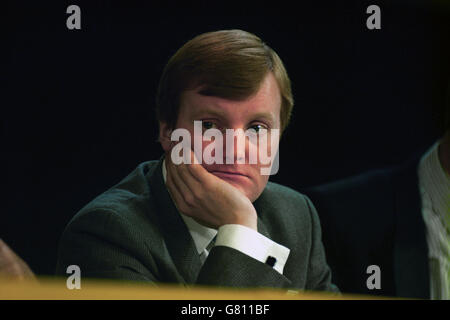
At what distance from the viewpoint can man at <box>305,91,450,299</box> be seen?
2.07 m

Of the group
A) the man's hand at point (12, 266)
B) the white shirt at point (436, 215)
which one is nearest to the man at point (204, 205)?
the man's hand at point (12, 266)

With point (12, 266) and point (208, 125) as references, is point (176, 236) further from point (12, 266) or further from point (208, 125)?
point (12, 266)

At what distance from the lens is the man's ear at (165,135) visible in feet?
6.02

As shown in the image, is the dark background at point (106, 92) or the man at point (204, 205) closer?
the man at point (204, 205)

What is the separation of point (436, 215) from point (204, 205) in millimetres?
952

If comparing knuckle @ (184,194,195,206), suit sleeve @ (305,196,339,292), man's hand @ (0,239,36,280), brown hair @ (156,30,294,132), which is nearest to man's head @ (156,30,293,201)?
brown hair @ (156,30,294,132)

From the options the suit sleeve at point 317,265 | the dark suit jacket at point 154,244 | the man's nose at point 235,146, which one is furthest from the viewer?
the suit sleeve at point 317,265

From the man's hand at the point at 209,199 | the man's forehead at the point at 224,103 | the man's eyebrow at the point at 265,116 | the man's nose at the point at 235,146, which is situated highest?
the man's forehead at the point at 224,103

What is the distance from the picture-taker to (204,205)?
1.76m

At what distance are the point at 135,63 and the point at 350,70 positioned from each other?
0.78 metres

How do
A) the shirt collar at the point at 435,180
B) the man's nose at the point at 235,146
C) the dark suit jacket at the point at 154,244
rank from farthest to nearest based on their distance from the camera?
the shirt collar at the point at 435,180
the man's nose at the point at 235,146
the dark suit jacket at the point at 154,244

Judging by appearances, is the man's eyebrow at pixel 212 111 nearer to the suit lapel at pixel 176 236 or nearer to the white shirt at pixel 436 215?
the suit lapel at pixel 176 236

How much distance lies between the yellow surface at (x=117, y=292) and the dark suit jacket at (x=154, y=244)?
3 cm
